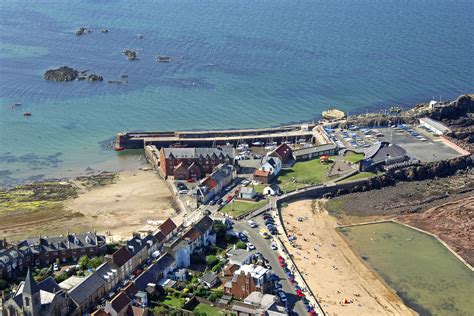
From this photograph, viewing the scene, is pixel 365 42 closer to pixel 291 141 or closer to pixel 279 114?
pixel 279 114

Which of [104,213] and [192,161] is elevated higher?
[192,161]

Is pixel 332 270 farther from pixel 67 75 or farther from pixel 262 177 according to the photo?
pixel 67 75

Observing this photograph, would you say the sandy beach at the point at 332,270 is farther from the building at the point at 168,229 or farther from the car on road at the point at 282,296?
the building at the point at 168,229

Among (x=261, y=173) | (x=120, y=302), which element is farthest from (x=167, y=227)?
(x=261, y=173)

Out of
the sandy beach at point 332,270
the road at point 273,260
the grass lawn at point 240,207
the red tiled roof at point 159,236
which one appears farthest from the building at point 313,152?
the red tiled roof at point 159,236

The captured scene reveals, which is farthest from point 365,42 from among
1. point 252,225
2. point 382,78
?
point 252,225
